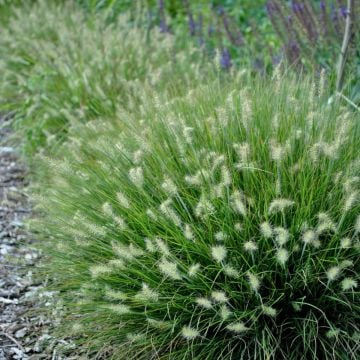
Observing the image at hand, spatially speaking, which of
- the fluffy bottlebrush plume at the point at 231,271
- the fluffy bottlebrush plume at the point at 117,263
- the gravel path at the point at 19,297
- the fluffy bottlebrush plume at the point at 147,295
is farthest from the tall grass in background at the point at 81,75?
the fluffy bottlebrush plume at the point at 231,271

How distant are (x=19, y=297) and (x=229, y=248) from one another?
1356mm

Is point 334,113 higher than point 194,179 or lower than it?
lower

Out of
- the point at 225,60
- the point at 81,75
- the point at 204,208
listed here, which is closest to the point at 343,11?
the point at 225,60

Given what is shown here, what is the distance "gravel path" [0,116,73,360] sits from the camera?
2818 mm

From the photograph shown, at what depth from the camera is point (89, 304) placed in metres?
2.66

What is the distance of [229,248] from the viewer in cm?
249

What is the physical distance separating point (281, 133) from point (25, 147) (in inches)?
102

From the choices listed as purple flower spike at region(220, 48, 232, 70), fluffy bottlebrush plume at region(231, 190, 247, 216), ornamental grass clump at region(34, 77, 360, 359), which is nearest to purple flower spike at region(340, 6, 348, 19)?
purple flower spike at region(220, 48, 232, 70)

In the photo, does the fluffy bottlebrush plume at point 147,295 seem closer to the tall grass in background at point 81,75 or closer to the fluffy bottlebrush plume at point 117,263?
the fluffy bottlebrush plume at point 117,263

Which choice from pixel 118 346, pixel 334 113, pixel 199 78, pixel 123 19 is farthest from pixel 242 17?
pixel 118 346

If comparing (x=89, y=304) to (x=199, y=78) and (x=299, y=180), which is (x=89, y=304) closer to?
(x=299, y=180)

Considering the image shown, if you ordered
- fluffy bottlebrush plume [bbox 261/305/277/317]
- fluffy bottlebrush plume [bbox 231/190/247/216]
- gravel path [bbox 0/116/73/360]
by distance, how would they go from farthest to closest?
gravel path [bbox 0/116/73/360] → fluffy bottlebrush plume [bbox 231/190/247/216] → fluffy bottlebrush plume [bbox 261/305/277/317]

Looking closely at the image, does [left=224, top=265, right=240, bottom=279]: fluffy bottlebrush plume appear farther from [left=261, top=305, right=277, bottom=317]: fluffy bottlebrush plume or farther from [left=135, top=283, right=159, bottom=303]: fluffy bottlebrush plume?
[left=135, top=283, right=159, bottom=303]: fluffy bottlebrush plume

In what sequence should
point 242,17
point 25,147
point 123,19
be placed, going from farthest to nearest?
point 242,17 → point 123,19 → point 25,147
